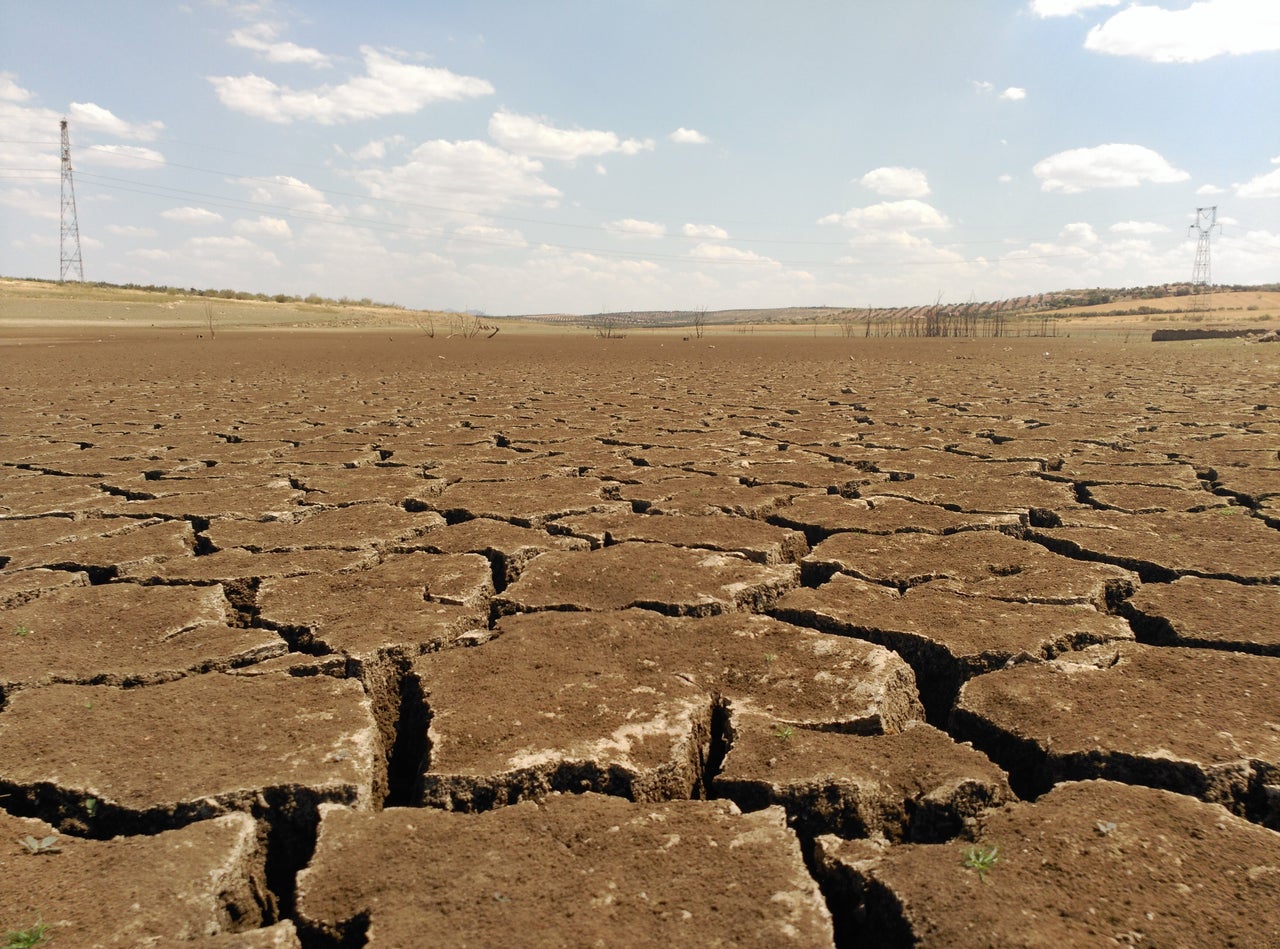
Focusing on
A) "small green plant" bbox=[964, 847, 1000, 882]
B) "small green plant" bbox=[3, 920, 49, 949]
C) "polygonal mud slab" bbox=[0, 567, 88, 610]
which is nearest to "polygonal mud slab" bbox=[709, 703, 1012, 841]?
"small green plant" bbox=[964, 847, 1000, 882]

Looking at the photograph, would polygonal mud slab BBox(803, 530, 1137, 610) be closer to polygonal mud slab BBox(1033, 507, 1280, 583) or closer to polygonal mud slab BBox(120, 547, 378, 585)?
polygonal mud slab BBox(1033, 507, 1280, 583)

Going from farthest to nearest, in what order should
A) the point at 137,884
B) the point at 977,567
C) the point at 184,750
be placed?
the point at 977,567 < the point at 184,750 < the point at 137,884

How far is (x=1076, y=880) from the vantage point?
1187 millimetres

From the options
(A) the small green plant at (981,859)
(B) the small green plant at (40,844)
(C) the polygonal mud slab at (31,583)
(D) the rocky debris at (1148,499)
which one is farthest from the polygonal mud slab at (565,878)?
(D) the rocky debris at (1148,499)

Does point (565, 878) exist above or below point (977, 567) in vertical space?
below

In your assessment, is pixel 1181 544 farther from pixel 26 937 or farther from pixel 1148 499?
pixel 26 937

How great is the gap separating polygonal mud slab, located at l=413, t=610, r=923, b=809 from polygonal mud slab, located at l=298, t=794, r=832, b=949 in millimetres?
90

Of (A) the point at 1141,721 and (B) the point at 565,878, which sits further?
(A) the point at 1141,721

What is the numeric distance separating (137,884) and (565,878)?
2.07 feet

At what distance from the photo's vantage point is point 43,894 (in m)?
1.21

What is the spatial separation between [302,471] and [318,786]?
129 inches

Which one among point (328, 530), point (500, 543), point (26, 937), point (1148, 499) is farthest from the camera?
point (1148, 499)

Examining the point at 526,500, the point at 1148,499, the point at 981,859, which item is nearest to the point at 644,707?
the point at 981,859

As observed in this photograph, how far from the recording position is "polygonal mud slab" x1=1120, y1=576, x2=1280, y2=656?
6.68 feet
